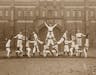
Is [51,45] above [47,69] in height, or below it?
above

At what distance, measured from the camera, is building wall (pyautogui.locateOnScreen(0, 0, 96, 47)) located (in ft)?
91.9

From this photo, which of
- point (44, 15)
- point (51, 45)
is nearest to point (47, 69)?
point (51, 45)

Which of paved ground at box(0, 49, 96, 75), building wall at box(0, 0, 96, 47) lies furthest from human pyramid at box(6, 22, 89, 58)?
building wall at box(0, 0, 96, 47)

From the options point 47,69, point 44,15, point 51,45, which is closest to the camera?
point 47,69

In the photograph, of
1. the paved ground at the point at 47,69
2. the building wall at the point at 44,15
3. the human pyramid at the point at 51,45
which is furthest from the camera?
the building wall at the point at 44,15

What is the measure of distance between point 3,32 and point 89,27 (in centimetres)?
940

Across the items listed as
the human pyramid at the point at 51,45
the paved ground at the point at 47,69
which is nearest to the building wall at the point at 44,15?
the human pyramid at the point at 51,45

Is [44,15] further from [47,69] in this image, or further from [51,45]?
[47,69]

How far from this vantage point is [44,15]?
28.4 m

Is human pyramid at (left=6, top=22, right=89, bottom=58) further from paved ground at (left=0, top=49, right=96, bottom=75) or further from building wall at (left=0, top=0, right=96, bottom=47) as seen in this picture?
building wall at (left=0, top=0, right=96, bottom=47)

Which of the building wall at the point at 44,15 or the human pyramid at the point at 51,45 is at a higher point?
the building wall at the point at 44,15

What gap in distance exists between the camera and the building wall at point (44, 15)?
28016mm

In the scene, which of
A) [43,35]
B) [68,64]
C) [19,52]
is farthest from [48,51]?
[43,35]

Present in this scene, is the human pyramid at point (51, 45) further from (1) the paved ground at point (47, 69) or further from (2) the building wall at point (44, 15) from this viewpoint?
(2) the building wall at point (44, 15)
